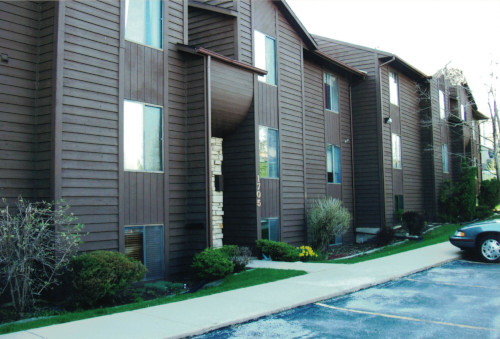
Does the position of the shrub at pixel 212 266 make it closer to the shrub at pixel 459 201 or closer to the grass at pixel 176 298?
the grass at pixel 176 298

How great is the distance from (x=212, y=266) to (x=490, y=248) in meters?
7.34

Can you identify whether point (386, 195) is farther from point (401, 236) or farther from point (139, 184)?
point (139, 184)

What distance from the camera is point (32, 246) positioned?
26.9 ft

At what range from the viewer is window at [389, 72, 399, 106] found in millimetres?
23484

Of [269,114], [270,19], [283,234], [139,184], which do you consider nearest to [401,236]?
[283,234]

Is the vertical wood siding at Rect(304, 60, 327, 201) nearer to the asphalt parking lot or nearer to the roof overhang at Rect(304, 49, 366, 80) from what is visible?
the roof overhang at Rect(304, 49, 366, 80)

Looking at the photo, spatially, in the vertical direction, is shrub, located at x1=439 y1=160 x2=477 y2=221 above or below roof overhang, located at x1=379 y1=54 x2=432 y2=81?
below

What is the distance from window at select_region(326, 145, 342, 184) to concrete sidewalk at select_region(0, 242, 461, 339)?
8.25 meters

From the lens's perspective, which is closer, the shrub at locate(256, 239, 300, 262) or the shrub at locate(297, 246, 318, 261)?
the shrub at locate(256, 239, 300, 262)

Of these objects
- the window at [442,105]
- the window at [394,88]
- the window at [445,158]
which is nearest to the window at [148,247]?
the window at [394,88]

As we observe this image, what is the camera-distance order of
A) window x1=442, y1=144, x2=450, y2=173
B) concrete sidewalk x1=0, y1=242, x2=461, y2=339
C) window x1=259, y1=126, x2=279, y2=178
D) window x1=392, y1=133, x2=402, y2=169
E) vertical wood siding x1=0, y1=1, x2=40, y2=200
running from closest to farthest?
concrete sidewalk x1=0, y1=242, x2=461, y2=339 → vertical wood siding x1=0, y1=1, x2=40, y2=200 → window x1=259, y1=126, x2=279, y2=178 → window x1=392, y1=133, x2=402, y2=169 → window x1=442, y1=144, x2=450, y2=173

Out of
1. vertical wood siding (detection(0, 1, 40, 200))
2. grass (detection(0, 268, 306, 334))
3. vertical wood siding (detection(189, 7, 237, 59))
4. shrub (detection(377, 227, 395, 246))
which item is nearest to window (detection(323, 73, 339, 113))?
shrub (detection(377, 227, 395, 246))

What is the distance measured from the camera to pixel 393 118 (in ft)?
76.7

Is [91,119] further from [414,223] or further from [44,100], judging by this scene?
[414,223]
